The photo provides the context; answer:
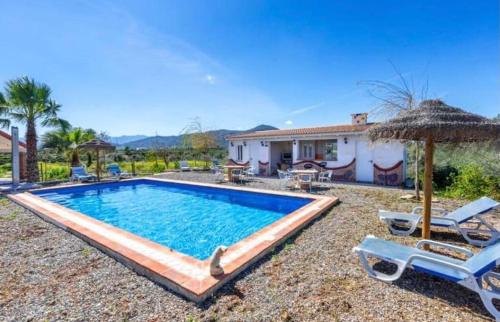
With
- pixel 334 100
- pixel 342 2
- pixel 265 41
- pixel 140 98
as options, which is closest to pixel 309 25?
pixel 342 2

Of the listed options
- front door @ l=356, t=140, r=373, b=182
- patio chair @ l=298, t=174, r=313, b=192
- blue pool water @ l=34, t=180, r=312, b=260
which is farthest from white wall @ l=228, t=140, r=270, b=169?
patio chair @ l=298, t=174, r=313, b=192

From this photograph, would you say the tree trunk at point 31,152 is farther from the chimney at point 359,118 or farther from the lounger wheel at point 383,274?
the chimney at point 359,118

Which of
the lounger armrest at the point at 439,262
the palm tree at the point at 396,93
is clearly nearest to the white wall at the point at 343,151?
the palm tree at the point at 396,93

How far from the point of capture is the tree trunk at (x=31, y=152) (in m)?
13.9

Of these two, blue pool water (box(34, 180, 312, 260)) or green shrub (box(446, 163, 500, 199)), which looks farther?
green shrub (box(446, 163, 500, 199))

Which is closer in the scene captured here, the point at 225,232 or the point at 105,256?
the point at 105,256

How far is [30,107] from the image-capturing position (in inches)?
539

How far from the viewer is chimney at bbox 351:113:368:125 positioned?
15.4 m

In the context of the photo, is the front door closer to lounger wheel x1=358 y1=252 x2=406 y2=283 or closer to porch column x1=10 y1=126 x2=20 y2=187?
lounger wheel x1=358 y1=252 x2=406 y2=283

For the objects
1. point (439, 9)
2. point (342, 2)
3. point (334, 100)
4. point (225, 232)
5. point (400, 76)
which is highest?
point (342, 2)

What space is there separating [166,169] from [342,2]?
1798cm

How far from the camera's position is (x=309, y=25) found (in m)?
11.9

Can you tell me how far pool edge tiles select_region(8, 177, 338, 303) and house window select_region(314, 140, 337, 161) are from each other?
415 inches

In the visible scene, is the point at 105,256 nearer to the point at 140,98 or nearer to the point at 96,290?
the point at 96,290
